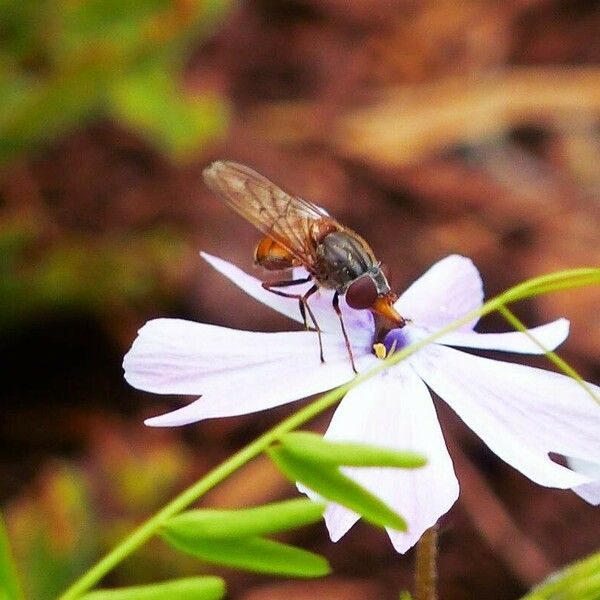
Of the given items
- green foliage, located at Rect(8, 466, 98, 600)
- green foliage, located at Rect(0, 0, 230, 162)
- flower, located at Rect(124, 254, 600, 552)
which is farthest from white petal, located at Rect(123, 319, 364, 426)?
green foliage, located at Rect(0, 0, 230, 162)

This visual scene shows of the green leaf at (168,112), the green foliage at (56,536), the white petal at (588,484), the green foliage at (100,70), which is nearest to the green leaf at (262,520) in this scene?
the white petal at (588,484)

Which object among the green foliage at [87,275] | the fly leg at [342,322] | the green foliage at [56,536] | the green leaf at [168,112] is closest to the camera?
the fly leg at [342,322]

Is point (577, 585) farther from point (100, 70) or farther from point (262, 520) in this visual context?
point (100, 70)

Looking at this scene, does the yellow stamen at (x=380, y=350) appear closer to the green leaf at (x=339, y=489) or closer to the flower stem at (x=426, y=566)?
the flower stem at (x=426, y=566)

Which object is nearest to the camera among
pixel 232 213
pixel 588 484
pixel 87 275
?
pixel 588 484

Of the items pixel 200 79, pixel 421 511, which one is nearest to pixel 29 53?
pixel 200 79

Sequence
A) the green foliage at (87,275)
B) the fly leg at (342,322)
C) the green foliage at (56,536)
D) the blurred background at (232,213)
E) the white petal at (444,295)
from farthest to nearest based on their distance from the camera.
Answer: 1. the green foliage at (87,275)
2. the blurred background at (232,213)
3. the green foliage at (56,536)
4. the white petal at (444,295)
5. the fly leg at (342,322)

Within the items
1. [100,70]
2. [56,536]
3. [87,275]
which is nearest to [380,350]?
[56,536]

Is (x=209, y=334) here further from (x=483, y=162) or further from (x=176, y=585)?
(x=483, y=162)
